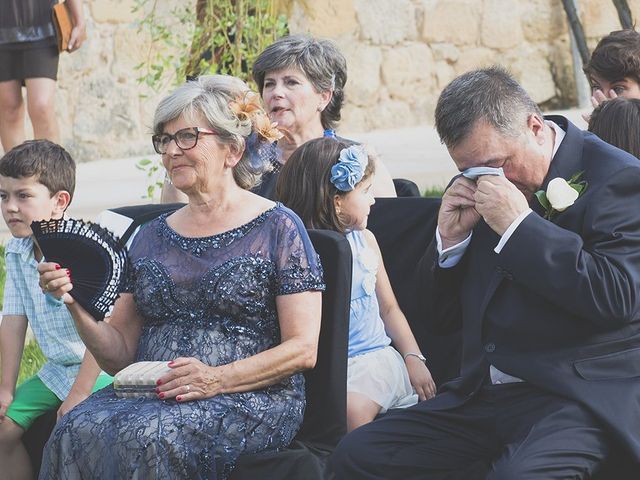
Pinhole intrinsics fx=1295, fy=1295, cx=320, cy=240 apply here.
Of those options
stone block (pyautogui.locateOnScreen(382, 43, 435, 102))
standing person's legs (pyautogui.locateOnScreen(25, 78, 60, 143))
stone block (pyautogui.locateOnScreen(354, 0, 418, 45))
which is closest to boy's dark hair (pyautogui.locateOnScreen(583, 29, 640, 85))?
standing person's legs (pyautogui.locateOnScreen(25, 78, 60, 143))

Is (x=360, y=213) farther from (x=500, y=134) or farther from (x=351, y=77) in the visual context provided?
(x=351, y=77)

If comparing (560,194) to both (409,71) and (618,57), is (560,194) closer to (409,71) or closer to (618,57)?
(618,57)

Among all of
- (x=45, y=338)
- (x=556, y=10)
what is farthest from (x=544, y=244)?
(x=556, y=10)

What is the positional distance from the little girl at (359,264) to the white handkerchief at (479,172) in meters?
0.79

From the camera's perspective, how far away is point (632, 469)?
3.61m

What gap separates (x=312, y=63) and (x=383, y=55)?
693cm

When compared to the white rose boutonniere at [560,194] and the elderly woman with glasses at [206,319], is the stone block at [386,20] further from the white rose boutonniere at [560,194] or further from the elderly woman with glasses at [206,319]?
the white rose boutonniere at [560,194]

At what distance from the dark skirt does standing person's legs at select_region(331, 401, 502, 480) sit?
4.01 m

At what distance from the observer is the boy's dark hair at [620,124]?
4449 millimetres

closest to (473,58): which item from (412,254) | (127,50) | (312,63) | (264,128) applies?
(127,50)

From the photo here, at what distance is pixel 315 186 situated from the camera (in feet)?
15.0

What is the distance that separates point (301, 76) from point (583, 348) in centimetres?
255

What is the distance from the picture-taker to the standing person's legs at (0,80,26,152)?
7281 millimetres

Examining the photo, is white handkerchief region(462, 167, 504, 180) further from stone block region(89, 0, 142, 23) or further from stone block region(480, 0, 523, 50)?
stone block region(480, 0, 523, 50)
